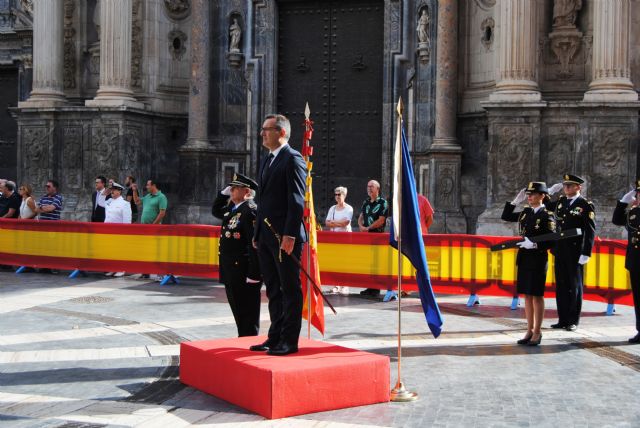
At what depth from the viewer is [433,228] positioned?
20.2 metres

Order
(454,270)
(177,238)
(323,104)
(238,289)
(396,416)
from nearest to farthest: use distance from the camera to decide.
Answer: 1. (396,416)
2. (238,289)
3. (454,270)
4. (177,238)
5. (323,104)

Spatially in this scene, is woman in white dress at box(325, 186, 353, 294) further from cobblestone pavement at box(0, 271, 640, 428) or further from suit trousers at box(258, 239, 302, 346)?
suit trousers at box(258, 239, 302, 346)

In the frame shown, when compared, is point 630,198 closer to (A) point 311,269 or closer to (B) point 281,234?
(A) point 311,269

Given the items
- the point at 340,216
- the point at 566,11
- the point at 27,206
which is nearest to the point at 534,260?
the point at 340,216

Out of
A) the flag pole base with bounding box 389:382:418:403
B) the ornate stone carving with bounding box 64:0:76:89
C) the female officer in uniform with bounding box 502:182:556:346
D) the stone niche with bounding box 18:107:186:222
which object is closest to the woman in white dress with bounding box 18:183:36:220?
the stone niche with bounding box 18:107:186:222

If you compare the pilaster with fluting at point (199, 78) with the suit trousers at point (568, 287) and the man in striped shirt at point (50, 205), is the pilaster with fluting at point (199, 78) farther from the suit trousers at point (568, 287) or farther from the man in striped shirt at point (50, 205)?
the suit trousers at point (568, 287)

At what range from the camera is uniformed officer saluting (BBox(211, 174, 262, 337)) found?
9.51 m

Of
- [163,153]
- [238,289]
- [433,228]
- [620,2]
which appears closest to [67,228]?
[163,153]

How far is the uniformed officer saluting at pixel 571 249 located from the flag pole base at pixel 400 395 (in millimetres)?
4545

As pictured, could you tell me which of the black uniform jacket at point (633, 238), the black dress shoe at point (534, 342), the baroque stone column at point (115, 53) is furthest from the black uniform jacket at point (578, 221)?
the baroque stone column at point (115, 53)

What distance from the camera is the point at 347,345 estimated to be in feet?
35.0

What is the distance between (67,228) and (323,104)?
7.17 m

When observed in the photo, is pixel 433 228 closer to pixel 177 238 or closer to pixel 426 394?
pixel 177 238

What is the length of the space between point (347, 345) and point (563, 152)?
9.05m
